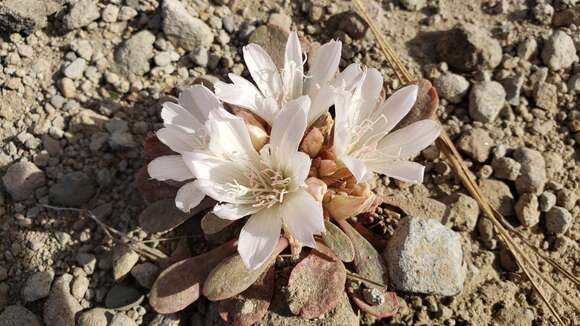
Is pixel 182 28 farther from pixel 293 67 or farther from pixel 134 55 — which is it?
pixel 293 67

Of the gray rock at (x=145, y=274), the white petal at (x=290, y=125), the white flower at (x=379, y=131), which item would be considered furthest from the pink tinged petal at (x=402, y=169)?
the gray rock at (x=145, y=274)

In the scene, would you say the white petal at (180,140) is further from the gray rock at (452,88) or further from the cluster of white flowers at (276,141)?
the gray rock at (452,88)

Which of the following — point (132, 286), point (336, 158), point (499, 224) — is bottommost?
point (132, 286)

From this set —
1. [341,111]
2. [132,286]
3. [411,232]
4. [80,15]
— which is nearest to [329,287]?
[411,232]

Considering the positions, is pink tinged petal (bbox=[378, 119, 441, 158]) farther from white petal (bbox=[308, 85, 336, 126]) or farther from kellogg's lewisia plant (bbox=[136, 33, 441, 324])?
white petal (bbox=[308, 85, 336, 126])

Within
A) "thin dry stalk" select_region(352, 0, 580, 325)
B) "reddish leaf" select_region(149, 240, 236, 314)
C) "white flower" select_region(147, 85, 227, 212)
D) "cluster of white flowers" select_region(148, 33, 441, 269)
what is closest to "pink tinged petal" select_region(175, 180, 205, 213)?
"cluster of white flowers" select_region(148, 33, 441, 269)

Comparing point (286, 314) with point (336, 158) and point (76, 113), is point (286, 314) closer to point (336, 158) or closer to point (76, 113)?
point (336, 158)

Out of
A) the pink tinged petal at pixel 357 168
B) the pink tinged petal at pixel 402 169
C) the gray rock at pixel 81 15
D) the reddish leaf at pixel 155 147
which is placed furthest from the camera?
the gray rock at pixel 81 15
